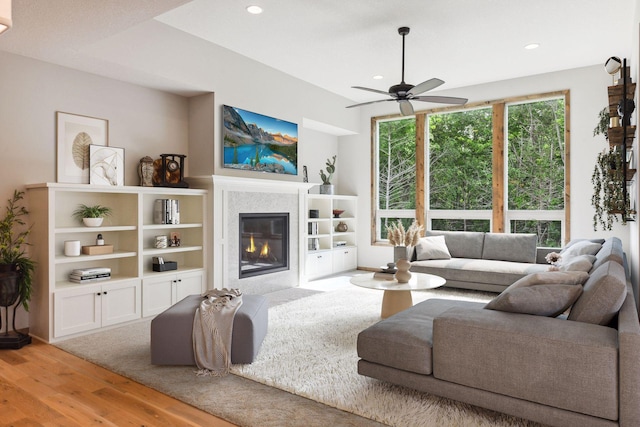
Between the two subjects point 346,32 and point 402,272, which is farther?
point 346,32

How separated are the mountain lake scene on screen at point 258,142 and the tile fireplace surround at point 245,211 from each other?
0.26 m

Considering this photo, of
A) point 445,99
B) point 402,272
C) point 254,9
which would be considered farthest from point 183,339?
point 445,99

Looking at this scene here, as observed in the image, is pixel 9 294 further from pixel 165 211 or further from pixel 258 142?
pixel 258 142

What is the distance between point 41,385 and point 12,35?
8.94 ft

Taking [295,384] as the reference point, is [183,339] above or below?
above

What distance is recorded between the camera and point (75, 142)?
169 inches

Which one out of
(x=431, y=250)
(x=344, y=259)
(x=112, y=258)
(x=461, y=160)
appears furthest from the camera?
(x=344, y=259)

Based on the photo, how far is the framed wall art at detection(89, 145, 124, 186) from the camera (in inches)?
173

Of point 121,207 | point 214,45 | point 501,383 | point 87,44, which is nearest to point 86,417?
point 501,383

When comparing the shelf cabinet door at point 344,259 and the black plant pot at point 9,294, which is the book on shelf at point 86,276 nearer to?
the black plant pot at point 9,294

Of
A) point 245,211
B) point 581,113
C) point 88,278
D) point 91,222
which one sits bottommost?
point 88,278

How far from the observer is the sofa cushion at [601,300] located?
2.21m

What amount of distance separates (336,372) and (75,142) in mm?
3433

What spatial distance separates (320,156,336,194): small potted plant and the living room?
7.7 inches
